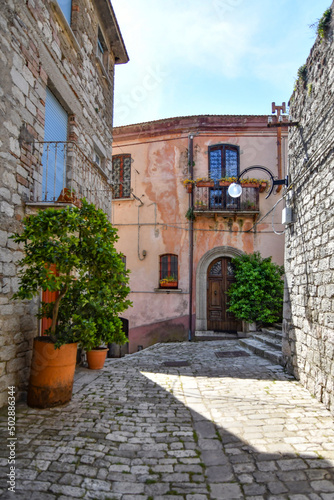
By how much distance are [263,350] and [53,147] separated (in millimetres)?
5884

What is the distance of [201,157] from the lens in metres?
11.8

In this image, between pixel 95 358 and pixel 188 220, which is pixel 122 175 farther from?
pixel 95 358

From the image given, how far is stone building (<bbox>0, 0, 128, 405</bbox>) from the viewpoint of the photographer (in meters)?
3.93

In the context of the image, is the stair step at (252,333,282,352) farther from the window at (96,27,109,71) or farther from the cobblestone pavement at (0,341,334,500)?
the window at (96,27,109,71)

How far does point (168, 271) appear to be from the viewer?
38.4 ft

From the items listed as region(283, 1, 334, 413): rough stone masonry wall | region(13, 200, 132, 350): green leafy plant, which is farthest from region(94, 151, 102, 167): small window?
region(283, 1, 334, 413): rough stone masonry wall

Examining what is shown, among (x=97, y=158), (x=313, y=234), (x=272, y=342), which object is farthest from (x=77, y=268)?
(x=272, y=342)

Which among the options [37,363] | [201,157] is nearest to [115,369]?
[37,363]

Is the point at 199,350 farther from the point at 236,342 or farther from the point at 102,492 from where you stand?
the point at 102,492

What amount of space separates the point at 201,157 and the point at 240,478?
34.7ft

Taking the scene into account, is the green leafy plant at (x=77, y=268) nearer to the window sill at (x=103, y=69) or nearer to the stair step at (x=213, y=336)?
the window sill at (x=103, y=69)

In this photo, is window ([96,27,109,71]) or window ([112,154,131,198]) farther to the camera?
window ([112,154,131,198])

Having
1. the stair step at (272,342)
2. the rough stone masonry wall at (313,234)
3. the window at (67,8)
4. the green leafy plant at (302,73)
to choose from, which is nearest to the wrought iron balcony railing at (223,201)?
the stair step at (272,342)

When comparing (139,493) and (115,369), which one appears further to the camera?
(115,369)
